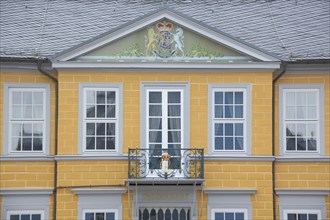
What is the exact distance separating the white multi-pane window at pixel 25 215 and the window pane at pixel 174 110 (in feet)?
14.7

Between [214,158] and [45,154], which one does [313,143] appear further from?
[45,154]

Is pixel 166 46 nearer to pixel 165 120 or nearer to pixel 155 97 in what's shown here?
pixel 155 97

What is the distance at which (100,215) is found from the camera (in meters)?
20.7

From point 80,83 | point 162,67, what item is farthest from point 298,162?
point 80,83

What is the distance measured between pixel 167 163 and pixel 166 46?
324 cm

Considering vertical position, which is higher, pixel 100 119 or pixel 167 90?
pixel 167 90

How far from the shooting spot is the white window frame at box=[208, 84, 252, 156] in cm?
2088

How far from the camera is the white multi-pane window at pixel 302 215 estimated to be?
2106cm

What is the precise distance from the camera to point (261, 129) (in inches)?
823

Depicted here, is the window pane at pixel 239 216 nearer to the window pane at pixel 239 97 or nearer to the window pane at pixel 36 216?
the window pane at pixel 239 97

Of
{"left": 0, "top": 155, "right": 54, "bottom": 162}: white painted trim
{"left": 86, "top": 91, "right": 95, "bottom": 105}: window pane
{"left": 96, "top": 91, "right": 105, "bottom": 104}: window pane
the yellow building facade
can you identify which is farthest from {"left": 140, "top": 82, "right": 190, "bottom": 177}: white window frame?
{"left": 0, "top": 155, "right": 54, "bottom": 162}: white painted trim

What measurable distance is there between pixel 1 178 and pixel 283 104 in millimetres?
8052

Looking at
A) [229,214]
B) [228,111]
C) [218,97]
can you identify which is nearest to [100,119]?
[218,97]

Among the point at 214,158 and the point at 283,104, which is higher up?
the point at 283,104
